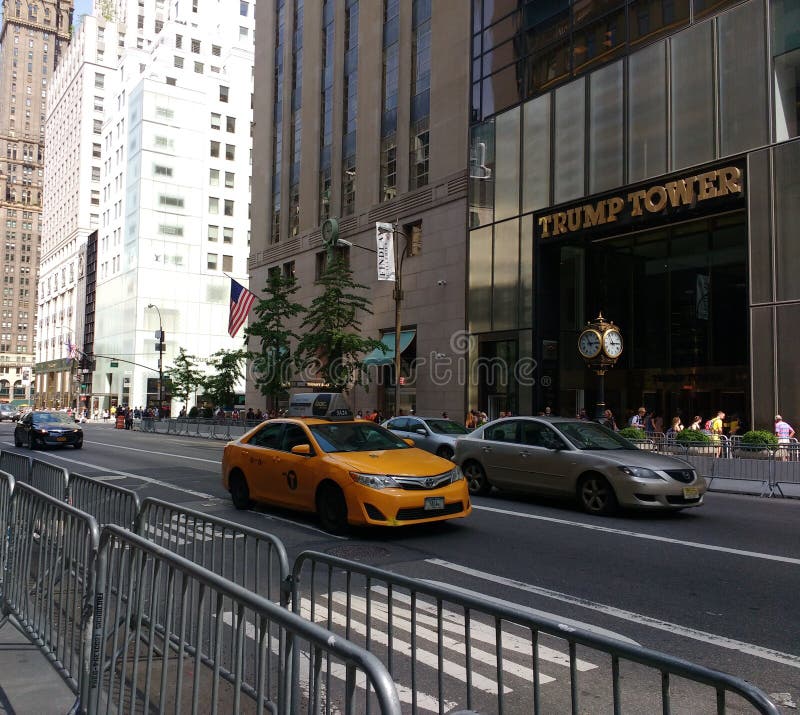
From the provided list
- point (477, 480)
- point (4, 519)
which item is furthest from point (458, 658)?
point (477, 480)

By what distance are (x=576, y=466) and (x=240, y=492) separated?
17.8ft

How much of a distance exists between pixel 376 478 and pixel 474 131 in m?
25.8

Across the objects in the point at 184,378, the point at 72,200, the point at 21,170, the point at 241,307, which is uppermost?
the point at 21,170

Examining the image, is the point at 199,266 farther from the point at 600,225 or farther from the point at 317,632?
the point at 317,632

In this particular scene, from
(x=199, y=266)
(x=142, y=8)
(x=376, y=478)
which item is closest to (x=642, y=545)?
(x=376, y=478)

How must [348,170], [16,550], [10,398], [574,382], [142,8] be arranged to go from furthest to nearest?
[10,398] < [142,8] < [348,170] < [574,382] < [16,550]

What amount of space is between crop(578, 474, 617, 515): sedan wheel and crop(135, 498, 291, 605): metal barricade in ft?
22.6

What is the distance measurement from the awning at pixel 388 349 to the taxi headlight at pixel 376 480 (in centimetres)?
2535

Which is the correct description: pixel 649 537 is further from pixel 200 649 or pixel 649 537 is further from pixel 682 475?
pixel 200 649

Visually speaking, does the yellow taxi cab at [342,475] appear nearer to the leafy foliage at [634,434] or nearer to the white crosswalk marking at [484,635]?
the white crosswalk marking at [484,635]

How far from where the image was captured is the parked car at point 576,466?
10625 mm

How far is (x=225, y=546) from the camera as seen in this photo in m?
5.02

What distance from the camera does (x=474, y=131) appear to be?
31.5 meters

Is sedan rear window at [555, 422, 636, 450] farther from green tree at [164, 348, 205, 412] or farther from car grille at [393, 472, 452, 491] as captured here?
green tree at [164, 348, 205, 412]
